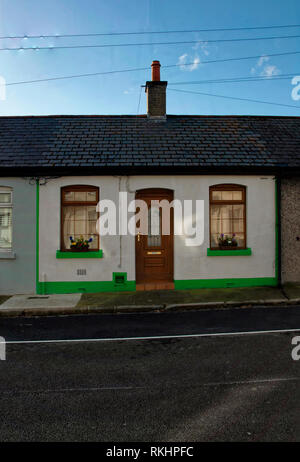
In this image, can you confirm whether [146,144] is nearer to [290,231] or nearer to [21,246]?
[21,246]

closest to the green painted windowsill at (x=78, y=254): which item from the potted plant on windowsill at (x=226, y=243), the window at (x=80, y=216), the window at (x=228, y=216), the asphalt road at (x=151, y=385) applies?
the window at (x=80, y=216)

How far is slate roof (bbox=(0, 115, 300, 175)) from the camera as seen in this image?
10.0 m

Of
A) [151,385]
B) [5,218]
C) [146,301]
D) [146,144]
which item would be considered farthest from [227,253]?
[5,218]

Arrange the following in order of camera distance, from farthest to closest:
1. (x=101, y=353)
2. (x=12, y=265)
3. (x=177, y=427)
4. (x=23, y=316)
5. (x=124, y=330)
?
(x=12, y=265) < (x=23, y=316) < (x=124, y=330) < (x=101, y=353) < (x=177, y=427)

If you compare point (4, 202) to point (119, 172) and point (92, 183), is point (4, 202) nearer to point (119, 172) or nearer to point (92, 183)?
point (92, 183)

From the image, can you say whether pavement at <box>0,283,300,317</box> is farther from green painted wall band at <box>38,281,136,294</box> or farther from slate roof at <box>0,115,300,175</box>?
slate roof at <box>0,115,300,175</box>

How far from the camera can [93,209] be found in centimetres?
1028

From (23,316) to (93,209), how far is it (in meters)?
3.79

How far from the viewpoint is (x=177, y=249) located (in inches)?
400

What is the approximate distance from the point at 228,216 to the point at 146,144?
3.54 metres

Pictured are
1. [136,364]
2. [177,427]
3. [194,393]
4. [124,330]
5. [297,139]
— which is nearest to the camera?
[177,427]

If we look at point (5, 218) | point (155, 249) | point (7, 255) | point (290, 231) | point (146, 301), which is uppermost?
point (5, 218)

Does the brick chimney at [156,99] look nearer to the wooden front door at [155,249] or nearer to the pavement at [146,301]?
the wooden front door at [155,249]

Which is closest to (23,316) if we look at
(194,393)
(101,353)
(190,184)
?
(101,353)
